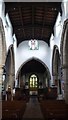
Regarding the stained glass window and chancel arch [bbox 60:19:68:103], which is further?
the stained glass window

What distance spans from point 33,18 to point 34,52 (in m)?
8.10

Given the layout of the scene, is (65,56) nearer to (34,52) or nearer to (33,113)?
(33,113)

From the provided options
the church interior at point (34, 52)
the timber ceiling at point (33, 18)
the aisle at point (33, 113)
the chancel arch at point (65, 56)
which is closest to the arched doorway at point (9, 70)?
the church interior at point (34, 52)

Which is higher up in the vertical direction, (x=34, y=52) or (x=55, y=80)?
(x=34, y=52)

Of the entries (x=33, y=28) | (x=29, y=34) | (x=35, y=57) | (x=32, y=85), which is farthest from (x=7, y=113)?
(x=32, y=85)

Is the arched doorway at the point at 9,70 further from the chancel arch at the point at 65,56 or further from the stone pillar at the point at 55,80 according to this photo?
the chancel arch at the point at 65,56

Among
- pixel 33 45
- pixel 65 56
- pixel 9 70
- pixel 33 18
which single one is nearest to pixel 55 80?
pixel 9 70

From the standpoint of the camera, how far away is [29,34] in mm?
24047

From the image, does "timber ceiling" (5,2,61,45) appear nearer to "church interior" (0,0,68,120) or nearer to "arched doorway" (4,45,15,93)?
"church interior" (0,0,68,120)

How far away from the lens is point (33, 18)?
19.0 m

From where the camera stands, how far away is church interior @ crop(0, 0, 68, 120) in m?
11.7

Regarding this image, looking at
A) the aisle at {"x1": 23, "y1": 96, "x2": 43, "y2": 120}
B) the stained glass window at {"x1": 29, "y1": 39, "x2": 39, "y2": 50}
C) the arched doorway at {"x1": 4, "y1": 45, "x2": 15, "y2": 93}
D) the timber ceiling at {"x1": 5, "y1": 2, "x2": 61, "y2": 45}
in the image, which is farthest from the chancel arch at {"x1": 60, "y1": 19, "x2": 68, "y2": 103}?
the stained glass window at {"x1": 29, "y1": 39, "x2": 39, "y2": 50}

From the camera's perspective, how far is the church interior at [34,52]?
1173 centimetres

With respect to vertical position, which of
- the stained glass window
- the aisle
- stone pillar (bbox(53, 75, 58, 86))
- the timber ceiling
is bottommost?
the aisle
